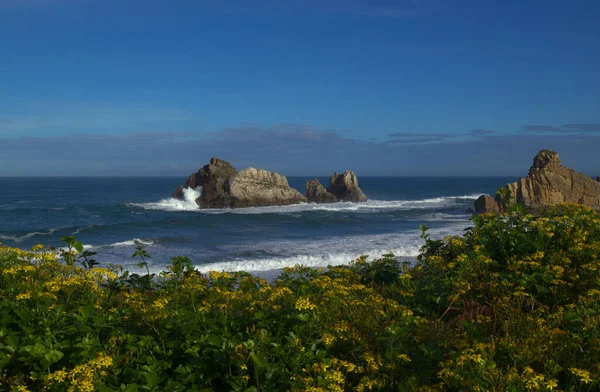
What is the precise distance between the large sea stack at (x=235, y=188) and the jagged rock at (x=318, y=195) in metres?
2.84

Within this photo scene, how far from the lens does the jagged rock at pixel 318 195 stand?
71250 mm

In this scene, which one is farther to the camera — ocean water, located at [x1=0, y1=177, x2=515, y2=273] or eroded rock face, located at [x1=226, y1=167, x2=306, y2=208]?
eroded rock face, located at [x1=226, y1=167, x2=306, y2=208]

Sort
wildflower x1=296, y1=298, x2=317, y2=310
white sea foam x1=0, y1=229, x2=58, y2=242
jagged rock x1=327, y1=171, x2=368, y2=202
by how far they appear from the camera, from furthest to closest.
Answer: jagged rock x1=327, y1=171, x2=368, y2=202 → white sea foam x1=0, y1=229, x2=58, y2=242 → wildflower x1=296, y1=298, x2=317, y2=310

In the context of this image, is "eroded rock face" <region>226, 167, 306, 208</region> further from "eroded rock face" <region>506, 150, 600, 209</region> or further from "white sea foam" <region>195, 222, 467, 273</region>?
"eroded rock face" <region>506, 150, 600, 209</region>

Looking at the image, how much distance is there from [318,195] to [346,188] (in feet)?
17.6

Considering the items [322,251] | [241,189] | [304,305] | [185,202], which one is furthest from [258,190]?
[304,305]

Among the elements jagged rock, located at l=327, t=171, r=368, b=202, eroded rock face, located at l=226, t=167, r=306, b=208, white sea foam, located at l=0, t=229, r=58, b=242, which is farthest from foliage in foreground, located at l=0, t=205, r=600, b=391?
jagged rock, located at l=327, t=171, r=368, b=202

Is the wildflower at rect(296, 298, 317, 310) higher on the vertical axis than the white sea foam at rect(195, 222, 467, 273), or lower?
higher

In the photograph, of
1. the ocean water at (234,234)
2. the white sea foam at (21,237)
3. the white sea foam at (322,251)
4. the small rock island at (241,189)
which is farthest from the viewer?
the small rock island at (241,189)

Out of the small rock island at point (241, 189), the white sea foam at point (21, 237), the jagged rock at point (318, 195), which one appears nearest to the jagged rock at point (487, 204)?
the jagged rock at point (318, 195)

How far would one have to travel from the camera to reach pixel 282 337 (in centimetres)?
377

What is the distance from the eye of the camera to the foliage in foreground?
330 cm

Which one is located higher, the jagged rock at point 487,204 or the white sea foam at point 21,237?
the jagged rock at point 487,204

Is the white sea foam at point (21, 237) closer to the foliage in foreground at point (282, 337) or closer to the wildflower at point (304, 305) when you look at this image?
the foliage in foreground at point (282, 337)
